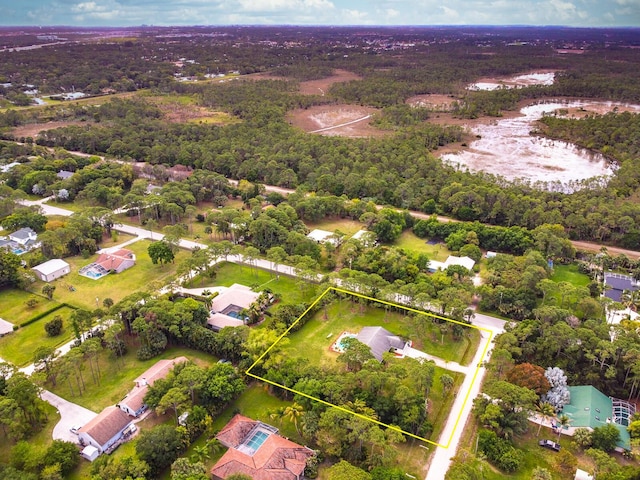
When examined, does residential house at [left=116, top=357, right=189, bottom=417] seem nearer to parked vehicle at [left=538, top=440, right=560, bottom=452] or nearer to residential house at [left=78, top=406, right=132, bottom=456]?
residential house at [left=78, top=406, right=132, bottom=456]

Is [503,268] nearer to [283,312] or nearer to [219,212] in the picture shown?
[283,312]

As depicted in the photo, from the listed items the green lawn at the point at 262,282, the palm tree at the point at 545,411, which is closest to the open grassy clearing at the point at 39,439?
the green lawn at the point at 262,282

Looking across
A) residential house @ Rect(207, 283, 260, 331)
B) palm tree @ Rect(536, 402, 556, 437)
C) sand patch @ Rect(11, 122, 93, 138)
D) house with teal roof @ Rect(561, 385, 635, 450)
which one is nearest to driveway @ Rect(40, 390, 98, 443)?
residential house @ Rect(207, 283, 260, 331)

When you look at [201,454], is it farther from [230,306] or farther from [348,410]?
[230,306]

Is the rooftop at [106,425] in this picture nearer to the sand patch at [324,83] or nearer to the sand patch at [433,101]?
the sand patch at [433,101]

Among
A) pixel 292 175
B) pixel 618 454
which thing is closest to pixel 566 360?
pixel 618 454
